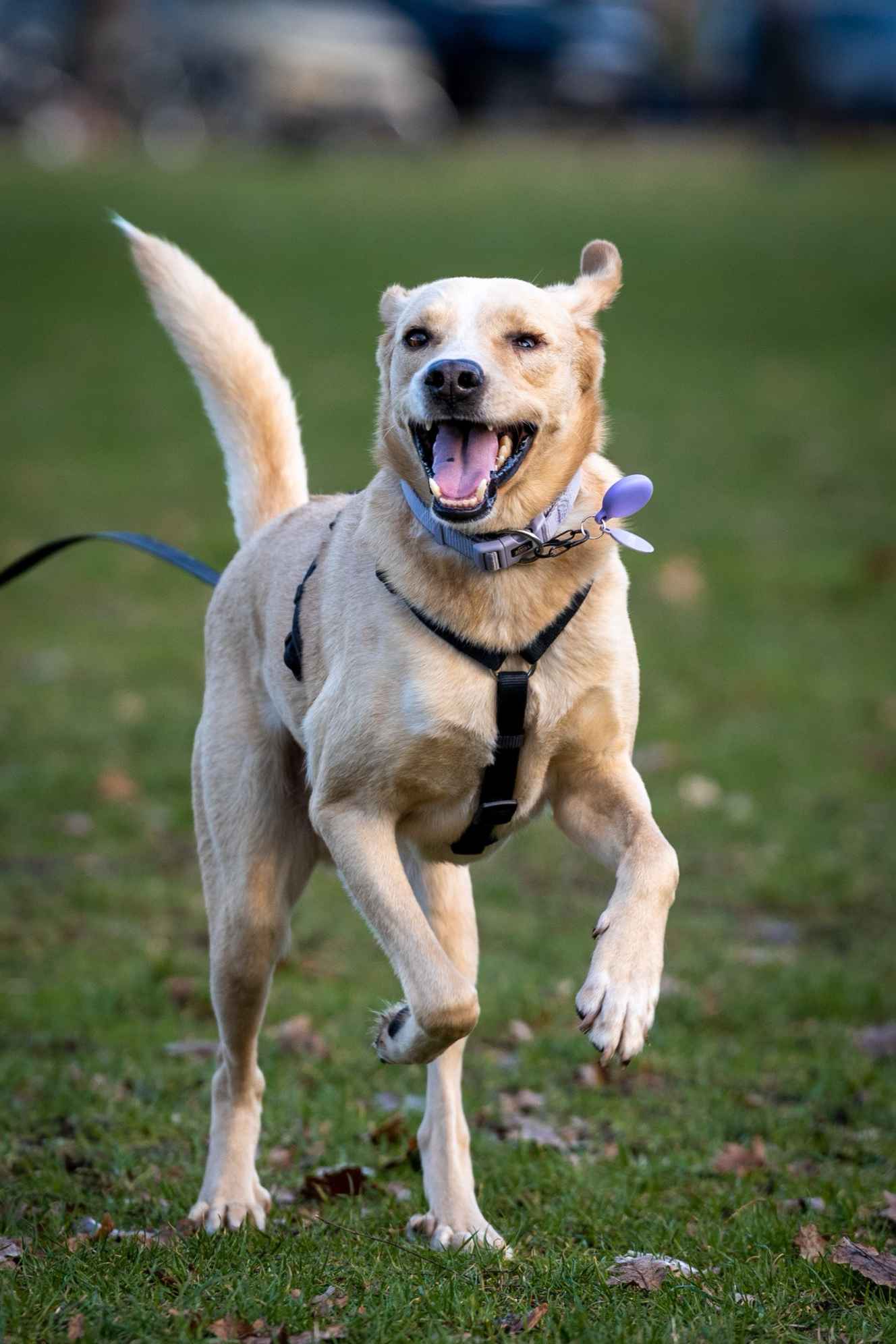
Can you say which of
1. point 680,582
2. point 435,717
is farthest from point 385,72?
point 435,717

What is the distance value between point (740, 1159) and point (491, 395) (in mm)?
2293

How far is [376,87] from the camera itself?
2986 cm

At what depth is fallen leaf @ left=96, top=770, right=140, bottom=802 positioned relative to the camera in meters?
8.12

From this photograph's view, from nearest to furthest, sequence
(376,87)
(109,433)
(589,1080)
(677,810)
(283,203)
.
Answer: (589,1080), (677,810), (109,433), (283,203), (376,87)

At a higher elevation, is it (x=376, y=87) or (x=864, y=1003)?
(x=376, y=87)

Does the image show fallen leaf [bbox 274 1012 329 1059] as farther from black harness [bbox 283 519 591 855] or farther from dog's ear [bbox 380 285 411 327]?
dog's ear [bbox 380 285 411 327]

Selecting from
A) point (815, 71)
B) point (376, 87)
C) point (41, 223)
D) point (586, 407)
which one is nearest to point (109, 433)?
point (41, 223)

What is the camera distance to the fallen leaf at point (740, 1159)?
15.3 ft

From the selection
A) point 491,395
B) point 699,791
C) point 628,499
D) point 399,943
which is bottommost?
point 699,791

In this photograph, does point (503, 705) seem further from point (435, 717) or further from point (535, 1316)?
point (535, 1316)

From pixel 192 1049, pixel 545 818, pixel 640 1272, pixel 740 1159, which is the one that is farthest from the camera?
pixel 545 818

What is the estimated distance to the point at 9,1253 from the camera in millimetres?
3625

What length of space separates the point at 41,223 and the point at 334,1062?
18.2 metres

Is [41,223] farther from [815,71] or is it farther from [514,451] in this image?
[514,451]
